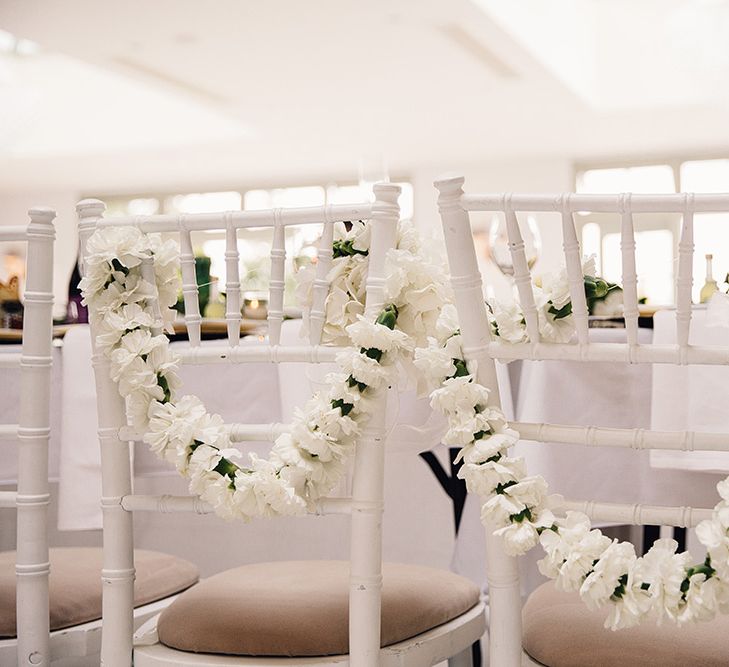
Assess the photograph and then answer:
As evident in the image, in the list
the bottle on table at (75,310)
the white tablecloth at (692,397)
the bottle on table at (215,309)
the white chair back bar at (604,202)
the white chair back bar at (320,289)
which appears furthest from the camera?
the bottle on table at (215,309)

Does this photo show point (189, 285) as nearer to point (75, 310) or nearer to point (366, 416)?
point (366, 416)

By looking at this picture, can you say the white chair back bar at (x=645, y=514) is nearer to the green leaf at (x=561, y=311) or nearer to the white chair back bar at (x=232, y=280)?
the green leaf at (x=561, y=311)

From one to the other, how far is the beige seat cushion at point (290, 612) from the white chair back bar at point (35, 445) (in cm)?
19

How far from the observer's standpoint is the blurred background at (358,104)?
779cm

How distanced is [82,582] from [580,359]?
0.80m

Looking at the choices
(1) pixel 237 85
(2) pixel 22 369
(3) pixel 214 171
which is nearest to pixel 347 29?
(1) pixel 237 85

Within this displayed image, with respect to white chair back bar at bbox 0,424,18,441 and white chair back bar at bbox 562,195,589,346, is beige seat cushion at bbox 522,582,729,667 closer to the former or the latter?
white chair back bar at bbox 562,195,589,346

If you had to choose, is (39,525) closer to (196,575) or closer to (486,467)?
(196,575)

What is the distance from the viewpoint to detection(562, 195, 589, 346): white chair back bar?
115cm

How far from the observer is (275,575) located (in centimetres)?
144

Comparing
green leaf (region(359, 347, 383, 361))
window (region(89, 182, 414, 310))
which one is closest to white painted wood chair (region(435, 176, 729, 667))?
green leaf (region(359, 347, 383, 361))

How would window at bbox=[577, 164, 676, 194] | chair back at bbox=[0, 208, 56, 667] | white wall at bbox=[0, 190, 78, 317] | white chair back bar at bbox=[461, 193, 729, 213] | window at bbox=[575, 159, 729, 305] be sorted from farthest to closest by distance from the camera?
white wall at bbox=[0, 190, 78, 317] → window at bbox=[577, 164, 676, 194] → window at bbox=[575, 159, 729, 305] → chair back at bbox=[0, 208, 56, 667] → white chair back bar at bbox=[461, 193, 729, 213]

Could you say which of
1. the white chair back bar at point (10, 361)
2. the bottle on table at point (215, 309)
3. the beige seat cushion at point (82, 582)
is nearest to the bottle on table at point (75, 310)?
the bottle on table at point (215, 309)

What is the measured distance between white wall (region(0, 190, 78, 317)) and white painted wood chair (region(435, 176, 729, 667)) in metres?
13.1
